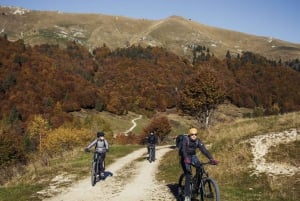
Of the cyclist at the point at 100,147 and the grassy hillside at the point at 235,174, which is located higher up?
the cyclist at the point at 100,147

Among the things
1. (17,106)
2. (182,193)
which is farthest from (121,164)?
(17,106)

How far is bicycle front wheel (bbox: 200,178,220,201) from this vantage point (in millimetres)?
12040

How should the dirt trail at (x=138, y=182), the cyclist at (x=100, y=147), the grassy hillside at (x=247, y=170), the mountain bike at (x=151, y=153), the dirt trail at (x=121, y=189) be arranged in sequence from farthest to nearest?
the mountain bike at (x=151, y=153), the cyclist at (x=100, y=147), the grassy hillside at (x=247, y=170), the dirt trail at (x=138, y=182), the dirt trail at (x=121, y=189)

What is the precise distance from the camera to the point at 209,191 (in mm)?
12344

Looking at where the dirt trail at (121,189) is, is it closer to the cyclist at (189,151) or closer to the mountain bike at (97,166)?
the mountain bike at (97,166)

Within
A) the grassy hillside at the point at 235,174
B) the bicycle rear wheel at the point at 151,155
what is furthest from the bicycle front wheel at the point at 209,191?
the bicycle rear wheel at the point at 151,155

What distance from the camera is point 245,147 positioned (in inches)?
931

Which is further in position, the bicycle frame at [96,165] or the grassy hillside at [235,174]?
the bicycle frame at [96,165]

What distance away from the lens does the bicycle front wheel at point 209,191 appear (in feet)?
39.5

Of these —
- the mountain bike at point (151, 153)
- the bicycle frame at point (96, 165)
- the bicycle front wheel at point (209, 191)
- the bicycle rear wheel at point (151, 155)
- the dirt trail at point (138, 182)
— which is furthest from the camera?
the mountain bike at point (151, 153)

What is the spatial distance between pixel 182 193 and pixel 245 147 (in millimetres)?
10862

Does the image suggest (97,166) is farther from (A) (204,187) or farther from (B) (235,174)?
(A) (204,187)

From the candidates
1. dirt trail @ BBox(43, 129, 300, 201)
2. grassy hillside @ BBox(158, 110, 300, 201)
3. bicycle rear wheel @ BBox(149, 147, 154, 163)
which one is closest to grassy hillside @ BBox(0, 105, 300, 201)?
grassy hillside @ BBox(158, 110, 300, 201)

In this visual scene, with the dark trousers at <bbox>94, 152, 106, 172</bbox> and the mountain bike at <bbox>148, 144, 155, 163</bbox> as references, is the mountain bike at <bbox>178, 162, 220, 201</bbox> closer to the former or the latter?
the dark trousers at <bbox>94, 152, 106, 172</bbox>
